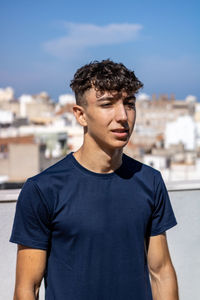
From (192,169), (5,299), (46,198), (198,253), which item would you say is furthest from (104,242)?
(192,169)

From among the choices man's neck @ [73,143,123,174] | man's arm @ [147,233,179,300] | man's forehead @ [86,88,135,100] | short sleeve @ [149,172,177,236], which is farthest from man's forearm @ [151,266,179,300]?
man's forehead @ [86,88,135,100]

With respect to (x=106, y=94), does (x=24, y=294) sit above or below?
below

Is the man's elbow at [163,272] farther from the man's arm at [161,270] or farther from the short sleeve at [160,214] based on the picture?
the short sleeve at [160,214]

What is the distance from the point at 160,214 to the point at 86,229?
0.32 m

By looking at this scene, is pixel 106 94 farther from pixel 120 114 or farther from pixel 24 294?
pixel 24 294

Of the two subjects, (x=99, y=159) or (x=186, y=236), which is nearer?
(x=99, y=159)

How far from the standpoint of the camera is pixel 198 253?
112 inches

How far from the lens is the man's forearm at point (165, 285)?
183 centimetres

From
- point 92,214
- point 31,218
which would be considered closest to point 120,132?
point 92,214

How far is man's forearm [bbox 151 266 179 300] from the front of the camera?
183cm

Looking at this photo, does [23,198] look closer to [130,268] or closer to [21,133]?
[130,268]

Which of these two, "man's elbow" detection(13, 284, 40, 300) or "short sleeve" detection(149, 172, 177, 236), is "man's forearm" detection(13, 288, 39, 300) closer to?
"man's elbow" detection(13, 284, 40, 300)

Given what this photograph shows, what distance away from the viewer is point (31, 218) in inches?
65.3

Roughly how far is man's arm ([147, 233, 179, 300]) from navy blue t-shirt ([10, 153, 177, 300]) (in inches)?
3.1
